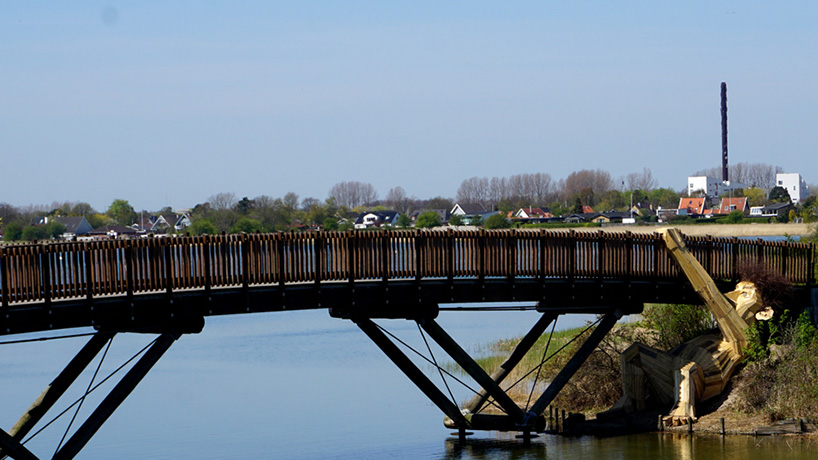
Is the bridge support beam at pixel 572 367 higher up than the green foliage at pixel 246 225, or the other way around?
the bridge support beam at pixel 572 367

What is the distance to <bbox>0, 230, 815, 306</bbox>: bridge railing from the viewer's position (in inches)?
910

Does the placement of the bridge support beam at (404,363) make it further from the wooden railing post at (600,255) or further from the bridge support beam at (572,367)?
the wooden railing post at (600,255)

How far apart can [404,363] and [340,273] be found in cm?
324

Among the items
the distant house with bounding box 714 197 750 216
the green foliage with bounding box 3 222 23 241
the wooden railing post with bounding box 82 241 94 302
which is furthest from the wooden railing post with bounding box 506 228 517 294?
the distant house with bounding box 714 197 750 216

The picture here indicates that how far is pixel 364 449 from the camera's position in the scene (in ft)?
102

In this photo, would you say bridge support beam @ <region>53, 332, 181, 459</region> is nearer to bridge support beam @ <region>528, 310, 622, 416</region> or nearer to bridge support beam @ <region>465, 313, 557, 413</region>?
bridge support beam @ <region>465, 313, 557, 413</region>

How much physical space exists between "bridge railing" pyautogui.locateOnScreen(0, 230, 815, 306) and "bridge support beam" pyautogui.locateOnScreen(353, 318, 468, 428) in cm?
144

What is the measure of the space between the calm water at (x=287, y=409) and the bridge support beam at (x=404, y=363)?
146 cm

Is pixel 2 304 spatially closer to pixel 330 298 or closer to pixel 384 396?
pixel 330 298

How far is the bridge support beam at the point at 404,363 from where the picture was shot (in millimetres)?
28594

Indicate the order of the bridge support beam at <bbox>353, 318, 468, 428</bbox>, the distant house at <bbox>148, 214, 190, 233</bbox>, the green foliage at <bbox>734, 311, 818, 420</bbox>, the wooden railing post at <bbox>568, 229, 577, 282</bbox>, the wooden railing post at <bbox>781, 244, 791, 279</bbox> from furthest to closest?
the distant house at <bbox>148, 214, 190, 233</bbox>
the wooden railing post at <bbox>781, 244, 791, 279</bbox>
the wooden railing post at <bbox>568, 229, 577, 282</bbox>
the green foliage at <bbox>734, 311, 818, 420</bbox>
the bridge support beam at <bbox>353, 318, 468, 428</bbox>

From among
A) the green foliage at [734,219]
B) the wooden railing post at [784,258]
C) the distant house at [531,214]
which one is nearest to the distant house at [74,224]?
the distant house at [531,214]

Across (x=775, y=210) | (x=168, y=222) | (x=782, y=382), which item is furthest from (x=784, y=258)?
(x=168, y=222)

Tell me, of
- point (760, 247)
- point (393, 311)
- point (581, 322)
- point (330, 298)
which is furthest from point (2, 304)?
point (581, 322)
